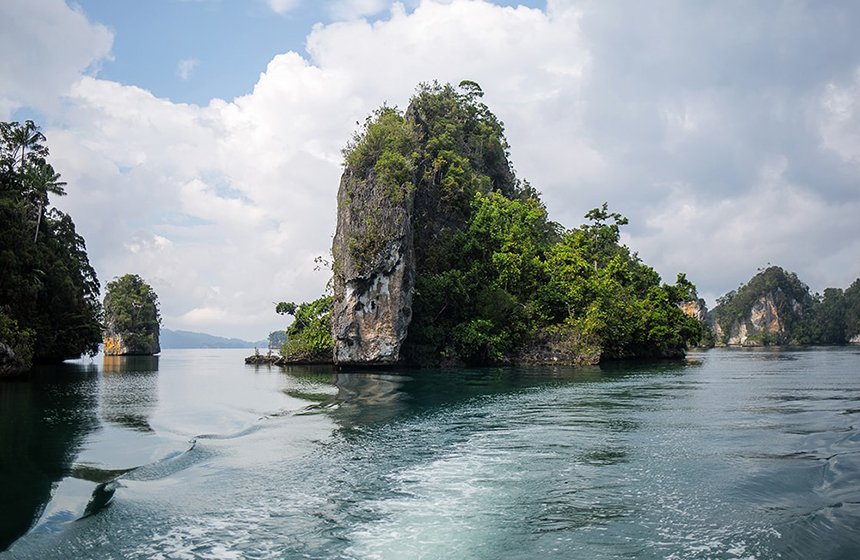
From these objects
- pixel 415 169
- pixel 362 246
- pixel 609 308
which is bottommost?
pixel 609 308

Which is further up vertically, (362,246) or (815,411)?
(362,246)

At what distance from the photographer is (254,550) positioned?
626cm

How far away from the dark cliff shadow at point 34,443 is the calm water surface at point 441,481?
2.2 inches

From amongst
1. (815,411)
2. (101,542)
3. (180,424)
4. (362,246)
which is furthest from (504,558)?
(362,246)

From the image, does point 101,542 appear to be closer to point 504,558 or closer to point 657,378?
point 504,558

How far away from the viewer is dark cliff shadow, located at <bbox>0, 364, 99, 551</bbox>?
7.65m

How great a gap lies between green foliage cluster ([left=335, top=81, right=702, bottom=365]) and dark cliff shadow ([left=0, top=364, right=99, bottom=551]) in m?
20.4

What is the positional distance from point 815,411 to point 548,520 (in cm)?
1239

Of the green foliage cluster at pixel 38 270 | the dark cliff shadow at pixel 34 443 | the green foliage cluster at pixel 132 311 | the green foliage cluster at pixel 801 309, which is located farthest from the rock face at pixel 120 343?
the green foliage cluster at pixel 801 309

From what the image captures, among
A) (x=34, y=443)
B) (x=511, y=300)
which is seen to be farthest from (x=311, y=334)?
(x=34, y=443)

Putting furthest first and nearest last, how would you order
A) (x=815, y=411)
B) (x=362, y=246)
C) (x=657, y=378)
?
(x=362, y=246) → (x=657, y=378) → (x=815, y=411)

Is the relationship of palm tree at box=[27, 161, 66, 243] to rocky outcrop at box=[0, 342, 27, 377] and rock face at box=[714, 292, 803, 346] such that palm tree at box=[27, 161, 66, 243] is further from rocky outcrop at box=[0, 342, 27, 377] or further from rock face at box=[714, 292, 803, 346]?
rock face at box=[714, 292, 803, 346]

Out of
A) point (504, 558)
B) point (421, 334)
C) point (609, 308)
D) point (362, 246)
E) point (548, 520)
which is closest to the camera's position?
point (504, 558)

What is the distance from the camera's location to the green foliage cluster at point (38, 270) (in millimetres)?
31172
